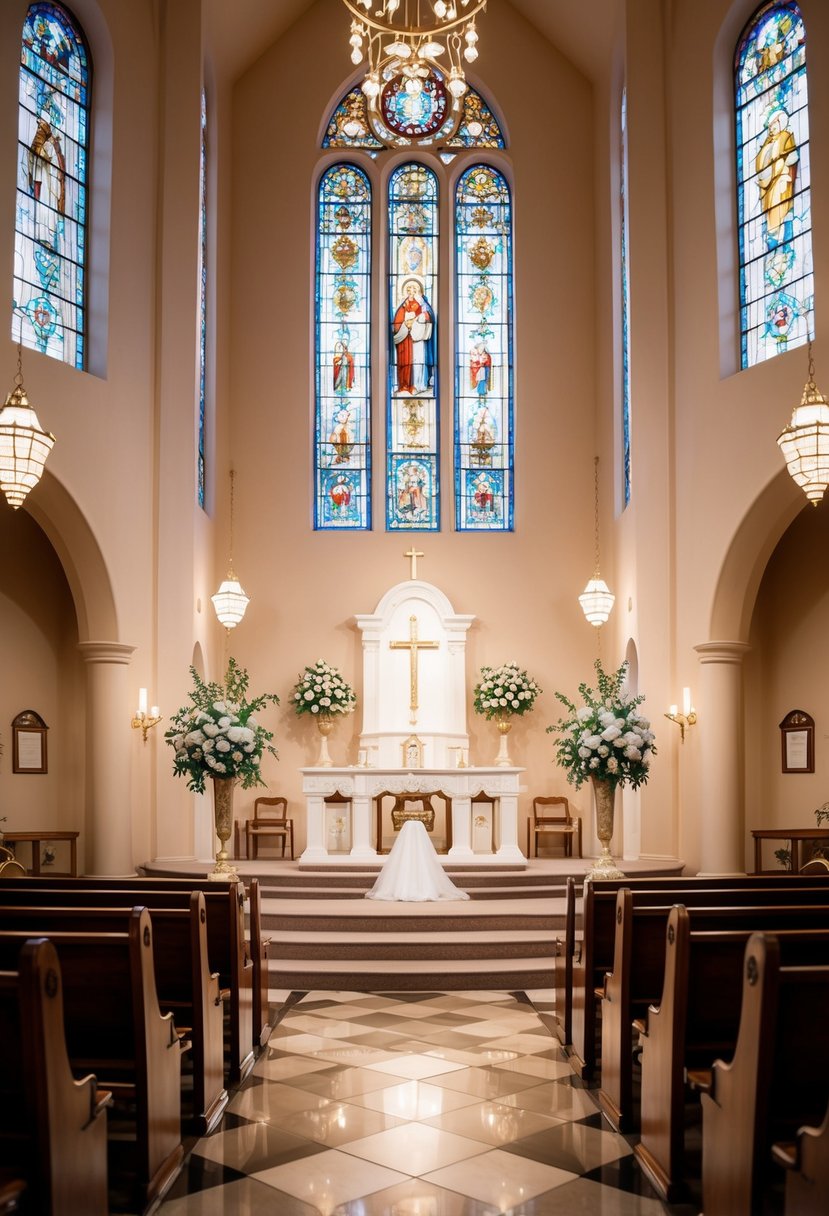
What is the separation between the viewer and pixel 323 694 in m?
13.4

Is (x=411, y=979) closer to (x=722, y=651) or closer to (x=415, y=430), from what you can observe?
(x=722, y=651)

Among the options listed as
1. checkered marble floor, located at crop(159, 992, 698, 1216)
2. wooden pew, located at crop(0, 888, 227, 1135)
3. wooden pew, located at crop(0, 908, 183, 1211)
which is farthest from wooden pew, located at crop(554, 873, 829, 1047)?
wooden pew, located at crop(0, 908, 183, 1211)

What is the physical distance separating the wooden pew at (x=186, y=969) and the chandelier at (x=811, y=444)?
4896 millimetres

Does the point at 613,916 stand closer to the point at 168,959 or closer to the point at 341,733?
the point at 168,959

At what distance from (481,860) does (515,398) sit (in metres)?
6.03

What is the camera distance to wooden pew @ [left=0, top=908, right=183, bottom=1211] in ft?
12.9

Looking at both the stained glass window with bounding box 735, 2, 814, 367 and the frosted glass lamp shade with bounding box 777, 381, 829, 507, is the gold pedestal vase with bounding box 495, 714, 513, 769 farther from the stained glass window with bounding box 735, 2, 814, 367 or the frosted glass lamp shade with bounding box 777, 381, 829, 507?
the frosted glass lamp shade with bounding box 777, 381, 829, 507

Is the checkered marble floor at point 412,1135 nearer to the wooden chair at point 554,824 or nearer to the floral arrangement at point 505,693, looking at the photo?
the wooden chair at point 554,824

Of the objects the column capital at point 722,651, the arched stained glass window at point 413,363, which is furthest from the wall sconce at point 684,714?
the arched stained glass window at point 413,363

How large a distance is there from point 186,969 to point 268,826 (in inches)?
329

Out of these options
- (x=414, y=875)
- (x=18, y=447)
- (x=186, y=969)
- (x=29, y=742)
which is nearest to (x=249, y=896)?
(x=186, y=969)

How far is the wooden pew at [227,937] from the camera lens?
18.0 ft

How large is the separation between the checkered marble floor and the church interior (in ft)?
0.45

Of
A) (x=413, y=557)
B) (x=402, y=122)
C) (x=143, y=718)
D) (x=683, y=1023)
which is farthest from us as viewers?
(x=402, y=122)
